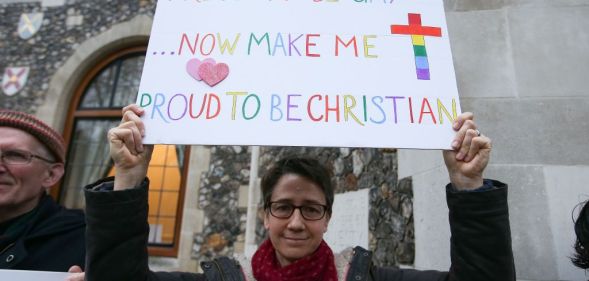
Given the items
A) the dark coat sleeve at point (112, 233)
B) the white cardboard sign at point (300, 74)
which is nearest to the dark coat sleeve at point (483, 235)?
the white cardboard sign at point (300, 74)

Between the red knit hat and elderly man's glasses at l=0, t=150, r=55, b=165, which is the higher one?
the red knit hat

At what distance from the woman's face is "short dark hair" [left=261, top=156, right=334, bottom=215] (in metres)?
0.02

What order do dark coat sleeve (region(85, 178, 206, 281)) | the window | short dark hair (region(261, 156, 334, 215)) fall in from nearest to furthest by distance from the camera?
1. dark coat sleeve (region(85, 178, 206, 281))
2. short dark hair (region(261, 156, 334, 215))
3. the window

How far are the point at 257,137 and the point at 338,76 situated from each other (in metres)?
0.33

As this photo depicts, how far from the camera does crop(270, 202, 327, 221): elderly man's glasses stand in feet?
4.03

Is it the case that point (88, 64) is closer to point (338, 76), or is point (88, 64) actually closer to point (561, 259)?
point (338, 76)

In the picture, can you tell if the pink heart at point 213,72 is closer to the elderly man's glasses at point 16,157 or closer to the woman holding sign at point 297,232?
the woman holding sign at point 297,232

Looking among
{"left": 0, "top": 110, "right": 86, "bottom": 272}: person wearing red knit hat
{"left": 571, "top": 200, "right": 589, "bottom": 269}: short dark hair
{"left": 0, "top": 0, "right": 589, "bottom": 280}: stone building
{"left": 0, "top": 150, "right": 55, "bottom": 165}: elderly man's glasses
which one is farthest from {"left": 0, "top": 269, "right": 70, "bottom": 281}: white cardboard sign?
{"left": 571, "top": 200, "right": 589, "bottom": 269}: short dark hair

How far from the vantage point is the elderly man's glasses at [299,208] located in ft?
4.03

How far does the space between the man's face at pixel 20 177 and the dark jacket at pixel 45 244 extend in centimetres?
6

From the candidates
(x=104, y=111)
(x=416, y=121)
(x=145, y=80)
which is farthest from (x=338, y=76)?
(x=104, y=111)

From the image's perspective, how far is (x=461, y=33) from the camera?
1.77 meters

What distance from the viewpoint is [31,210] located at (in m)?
1.47

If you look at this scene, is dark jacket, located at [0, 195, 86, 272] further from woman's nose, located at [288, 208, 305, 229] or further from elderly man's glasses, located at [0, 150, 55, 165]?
woman's nose, located at [288, 208, 305, 229]
